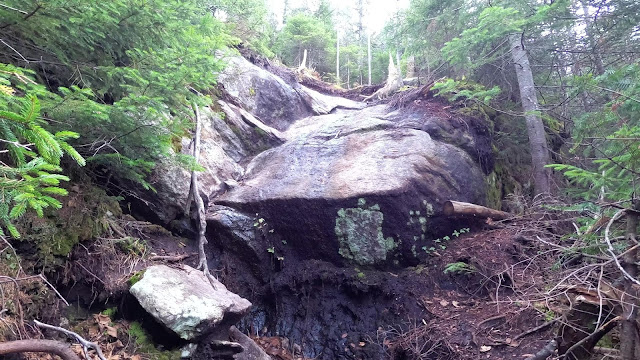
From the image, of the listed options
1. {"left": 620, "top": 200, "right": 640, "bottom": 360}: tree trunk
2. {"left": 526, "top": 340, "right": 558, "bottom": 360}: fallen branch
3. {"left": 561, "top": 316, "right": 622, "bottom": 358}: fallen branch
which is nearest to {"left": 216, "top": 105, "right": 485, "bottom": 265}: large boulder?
{"left": 526, "top": 340, "right": 558, "bottom": 360}: fallen branch

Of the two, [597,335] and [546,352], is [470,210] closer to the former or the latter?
[546,352]

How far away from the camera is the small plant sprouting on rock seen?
608 cm

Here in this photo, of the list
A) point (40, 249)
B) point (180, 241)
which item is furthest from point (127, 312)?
point (180, 241)

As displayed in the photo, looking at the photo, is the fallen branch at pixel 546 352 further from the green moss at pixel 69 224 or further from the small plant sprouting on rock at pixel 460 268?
the green moss at pixel 69 224

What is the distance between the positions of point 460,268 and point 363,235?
1826 mm

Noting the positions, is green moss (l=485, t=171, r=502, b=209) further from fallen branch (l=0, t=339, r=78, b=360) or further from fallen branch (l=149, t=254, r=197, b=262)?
fallen branch (l=0, t=339, r=78, b=360)

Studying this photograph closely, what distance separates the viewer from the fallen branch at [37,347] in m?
2.80

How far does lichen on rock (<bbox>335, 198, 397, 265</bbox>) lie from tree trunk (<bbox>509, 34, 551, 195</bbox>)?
4296mm

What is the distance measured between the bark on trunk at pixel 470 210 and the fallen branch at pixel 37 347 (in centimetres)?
629

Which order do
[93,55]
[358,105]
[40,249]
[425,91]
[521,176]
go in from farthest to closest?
[358,105] → [425,91] → [521,176] → [93,55] → [40,249]

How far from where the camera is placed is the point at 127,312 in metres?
4.32

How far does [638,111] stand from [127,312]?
7052 millimetres

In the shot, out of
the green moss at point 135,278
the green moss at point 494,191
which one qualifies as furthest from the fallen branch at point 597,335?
the green moss at point 494,191

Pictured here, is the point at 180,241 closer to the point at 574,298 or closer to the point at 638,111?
the point at 574,298
